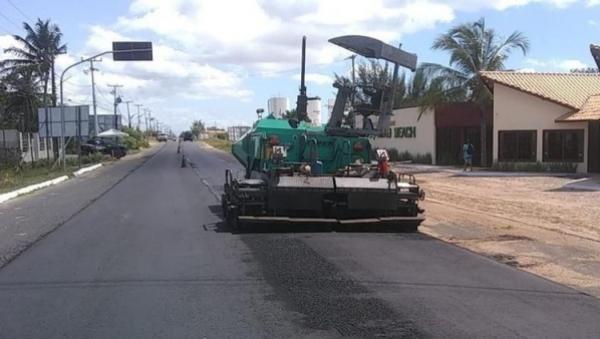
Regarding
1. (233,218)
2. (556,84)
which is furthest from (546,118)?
(233,218)

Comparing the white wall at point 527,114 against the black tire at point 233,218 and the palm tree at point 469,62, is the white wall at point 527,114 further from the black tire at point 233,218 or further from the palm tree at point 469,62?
the black tire at point 233,218

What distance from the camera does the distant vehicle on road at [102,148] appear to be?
61.7m

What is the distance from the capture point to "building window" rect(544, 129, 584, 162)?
32500mm

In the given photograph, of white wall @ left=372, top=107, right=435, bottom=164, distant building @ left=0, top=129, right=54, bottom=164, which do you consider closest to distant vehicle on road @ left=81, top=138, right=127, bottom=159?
distant building @ left=0, top=129, right=54, bottom=164

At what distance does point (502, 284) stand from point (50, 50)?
2044 inches

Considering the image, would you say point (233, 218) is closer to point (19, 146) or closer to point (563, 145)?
point (563, 145)

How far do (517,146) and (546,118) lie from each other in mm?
2172

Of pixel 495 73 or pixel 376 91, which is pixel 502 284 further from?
pixel 495 73

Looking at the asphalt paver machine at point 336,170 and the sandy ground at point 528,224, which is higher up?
the asphalt paver machine at point 336,170

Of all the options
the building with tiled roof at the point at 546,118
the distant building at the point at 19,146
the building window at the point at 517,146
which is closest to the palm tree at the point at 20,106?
the distant building at the point at 19,146

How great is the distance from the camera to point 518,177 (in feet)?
99.7

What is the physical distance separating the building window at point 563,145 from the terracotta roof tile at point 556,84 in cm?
135

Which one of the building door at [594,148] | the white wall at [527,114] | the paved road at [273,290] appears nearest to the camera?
the paved road at [273,290]

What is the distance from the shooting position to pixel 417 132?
1773 inches
